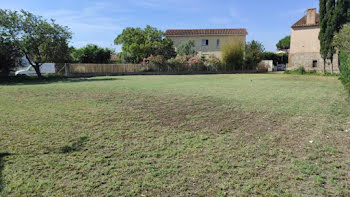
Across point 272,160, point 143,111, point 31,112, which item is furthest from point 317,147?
point 31,112

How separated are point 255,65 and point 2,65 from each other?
1054 inches

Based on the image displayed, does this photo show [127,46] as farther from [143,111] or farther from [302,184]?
[302,184]

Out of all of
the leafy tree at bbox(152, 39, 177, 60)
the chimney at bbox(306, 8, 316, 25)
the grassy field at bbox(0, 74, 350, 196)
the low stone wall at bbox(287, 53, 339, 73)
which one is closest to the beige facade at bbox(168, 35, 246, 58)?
the leafy tree at bbox(152, 39, 177, 60)

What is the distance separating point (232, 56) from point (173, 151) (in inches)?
→ 1066

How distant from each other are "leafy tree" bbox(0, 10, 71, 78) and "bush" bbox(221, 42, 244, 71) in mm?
18127

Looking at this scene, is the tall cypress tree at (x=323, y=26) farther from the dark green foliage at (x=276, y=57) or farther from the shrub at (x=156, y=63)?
the dark green foliage at (x=276, y=57)

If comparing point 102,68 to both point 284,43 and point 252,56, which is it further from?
point 284,43

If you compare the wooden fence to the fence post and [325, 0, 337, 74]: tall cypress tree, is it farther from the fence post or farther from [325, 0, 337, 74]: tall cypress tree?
[325, 0, 337, 74]: tall cypress tree

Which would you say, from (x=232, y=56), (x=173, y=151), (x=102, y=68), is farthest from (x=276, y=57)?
(x=173, y=151)

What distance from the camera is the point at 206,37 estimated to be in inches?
1473

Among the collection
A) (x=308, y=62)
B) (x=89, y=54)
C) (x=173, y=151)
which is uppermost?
(x=89, y=54)

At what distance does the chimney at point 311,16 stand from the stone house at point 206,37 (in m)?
10.1

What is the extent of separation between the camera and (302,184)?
109 inches

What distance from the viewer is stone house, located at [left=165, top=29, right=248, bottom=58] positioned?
3684 cm
